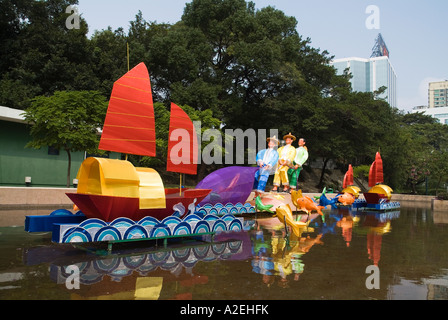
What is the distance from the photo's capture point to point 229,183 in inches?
516

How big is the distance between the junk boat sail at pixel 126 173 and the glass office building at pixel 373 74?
47477 millimetres

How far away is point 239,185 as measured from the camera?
13.2m

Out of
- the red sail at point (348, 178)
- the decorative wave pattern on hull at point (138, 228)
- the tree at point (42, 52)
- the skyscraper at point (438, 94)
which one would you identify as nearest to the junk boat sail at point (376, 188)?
the red sail at point (348, 178)

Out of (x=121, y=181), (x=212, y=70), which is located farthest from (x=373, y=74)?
(x=121, y=181)

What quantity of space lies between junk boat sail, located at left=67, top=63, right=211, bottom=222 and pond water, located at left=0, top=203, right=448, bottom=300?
0.87 m

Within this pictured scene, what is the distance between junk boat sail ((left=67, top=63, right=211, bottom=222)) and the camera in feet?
22.1

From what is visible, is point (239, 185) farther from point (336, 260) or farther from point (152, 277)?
point (152, 277)

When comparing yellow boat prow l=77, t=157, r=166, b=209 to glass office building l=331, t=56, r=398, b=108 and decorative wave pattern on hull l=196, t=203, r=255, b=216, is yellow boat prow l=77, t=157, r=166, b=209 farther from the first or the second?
glass office building l=331, t=56, r=398, b=108

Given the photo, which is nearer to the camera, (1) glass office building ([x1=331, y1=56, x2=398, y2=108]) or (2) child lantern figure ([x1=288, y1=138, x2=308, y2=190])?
(2) child lantern figure ([x1=288, y1=138, x2=308, y2=190])

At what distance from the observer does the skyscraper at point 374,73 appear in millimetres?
54094

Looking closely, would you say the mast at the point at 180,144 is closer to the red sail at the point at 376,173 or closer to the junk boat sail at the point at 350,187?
the junk boat sail at the point at 350,187

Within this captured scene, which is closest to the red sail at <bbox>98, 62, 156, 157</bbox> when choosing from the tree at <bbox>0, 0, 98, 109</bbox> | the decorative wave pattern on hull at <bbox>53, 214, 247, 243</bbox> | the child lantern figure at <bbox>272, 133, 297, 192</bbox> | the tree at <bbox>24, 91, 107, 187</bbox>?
the decorative wave pattern on hull at <bbox>53, 214, 247, 243</bbox>
